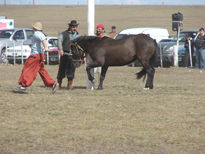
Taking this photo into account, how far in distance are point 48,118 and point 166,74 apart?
12.7 m

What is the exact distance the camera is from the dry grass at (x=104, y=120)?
850 cm

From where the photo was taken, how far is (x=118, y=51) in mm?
15891

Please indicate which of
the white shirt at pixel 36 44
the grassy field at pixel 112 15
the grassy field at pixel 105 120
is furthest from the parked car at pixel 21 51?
Result: the grassy field at pixel 112 15

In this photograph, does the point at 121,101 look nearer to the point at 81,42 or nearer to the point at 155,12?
the point at 81,42

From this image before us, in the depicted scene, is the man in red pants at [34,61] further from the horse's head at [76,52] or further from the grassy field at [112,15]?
the grassy field at [112,15]

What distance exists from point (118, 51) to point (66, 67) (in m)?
1.45

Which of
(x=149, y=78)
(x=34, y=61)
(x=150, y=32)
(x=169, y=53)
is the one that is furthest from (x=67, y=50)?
(x=150, y=32)

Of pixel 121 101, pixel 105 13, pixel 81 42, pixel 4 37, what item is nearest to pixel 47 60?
pixel 4 37

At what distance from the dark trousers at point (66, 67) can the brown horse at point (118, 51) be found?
13.8 inches

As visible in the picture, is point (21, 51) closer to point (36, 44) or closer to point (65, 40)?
point (65, 40)

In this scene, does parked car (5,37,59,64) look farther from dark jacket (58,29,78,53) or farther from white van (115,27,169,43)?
dark jacket (58,29,78,53)

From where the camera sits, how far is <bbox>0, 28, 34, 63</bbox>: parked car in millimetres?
29805

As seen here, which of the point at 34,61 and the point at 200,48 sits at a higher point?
Answer: the point at 34,61

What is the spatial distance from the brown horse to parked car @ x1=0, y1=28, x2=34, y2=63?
13.9 metres
